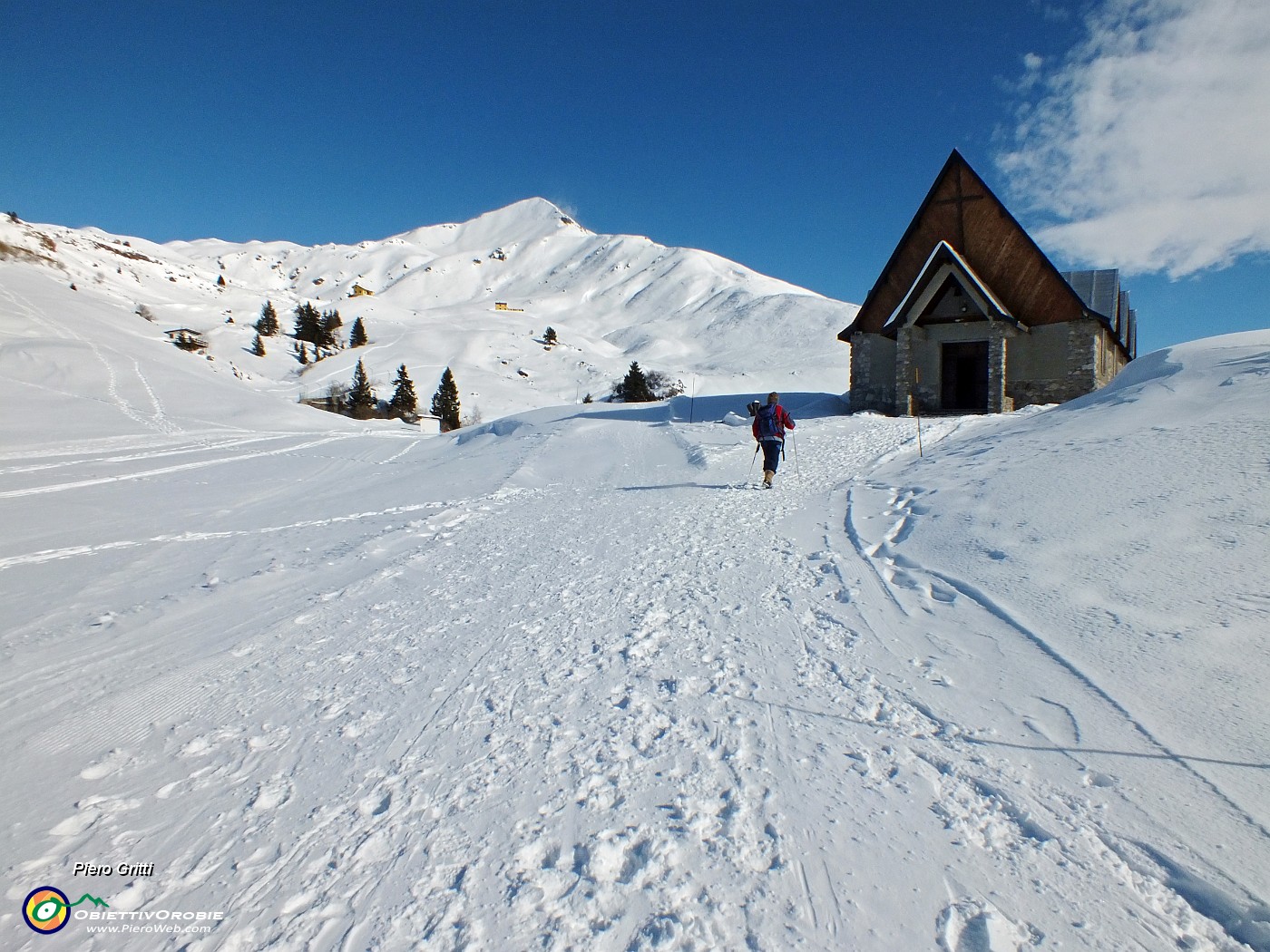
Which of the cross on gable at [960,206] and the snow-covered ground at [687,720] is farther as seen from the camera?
the cross on gable at [960,206]

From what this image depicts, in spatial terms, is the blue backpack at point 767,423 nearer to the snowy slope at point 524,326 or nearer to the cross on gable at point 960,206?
the cross on gable at point 960,206

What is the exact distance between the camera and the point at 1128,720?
3273 millimetres

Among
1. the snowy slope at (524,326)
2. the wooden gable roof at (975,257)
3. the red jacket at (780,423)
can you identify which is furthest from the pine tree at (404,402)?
the red jacket at (780,423)

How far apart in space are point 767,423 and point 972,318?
12.4 meters

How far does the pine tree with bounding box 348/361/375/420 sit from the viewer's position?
159ft

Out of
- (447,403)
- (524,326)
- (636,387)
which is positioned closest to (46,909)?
(636,387)

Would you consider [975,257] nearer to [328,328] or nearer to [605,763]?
[605,763]

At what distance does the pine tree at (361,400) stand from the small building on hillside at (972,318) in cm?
3845

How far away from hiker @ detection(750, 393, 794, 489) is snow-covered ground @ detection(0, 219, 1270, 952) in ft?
6.44

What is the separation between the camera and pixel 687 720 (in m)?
3.57

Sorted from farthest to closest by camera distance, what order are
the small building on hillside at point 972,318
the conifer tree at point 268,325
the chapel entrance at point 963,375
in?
the conifer tree at point 268,325, the chapel entrance at point 963,375, the small building on hillside at point 972,318

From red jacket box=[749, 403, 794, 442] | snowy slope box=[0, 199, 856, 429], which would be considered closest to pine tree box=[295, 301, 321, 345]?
snowy slope box=[0, 199, 856, 429]

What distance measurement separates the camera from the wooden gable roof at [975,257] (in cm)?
1944

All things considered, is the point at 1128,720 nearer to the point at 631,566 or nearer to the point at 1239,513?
the point at 1239,513
